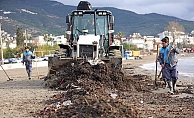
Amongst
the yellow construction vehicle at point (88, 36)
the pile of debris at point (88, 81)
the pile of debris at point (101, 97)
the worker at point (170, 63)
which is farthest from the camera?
the yellow construction vehicle at point (88, 36)

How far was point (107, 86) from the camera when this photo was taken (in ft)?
33.9

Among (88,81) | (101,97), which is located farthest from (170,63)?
(101,97)

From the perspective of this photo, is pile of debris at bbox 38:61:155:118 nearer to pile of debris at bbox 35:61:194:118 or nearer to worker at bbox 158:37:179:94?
pile of debris at bbox 35:61:194:118

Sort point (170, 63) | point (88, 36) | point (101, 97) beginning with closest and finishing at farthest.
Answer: point (101, 97), point (170, 63), point (88, 36)

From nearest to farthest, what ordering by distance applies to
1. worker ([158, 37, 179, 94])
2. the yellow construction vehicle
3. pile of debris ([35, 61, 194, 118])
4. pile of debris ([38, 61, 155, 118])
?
pile of debris ([35, 61, 194, 118])
pile of debris ([38, 61, 155, 118])
worker ([158, 37, 179, 94])
the yellow construction vehicle

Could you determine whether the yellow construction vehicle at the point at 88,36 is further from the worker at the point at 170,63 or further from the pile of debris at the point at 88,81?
the worker at the point at 170,63

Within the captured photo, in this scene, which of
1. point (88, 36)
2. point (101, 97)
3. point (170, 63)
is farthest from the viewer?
point (88, 36)

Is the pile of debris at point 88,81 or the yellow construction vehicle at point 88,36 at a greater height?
the yellow construction vehicle at point 88,36

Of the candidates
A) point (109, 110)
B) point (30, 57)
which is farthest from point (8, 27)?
point (109, 110)

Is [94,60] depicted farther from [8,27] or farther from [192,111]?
[8,27]

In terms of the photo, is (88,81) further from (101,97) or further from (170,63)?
A: (101,97)

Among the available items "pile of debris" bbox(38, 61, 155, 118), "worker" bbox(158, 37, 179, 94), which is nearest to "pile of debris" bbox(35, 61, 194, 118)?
"pile of debris" bbox(38, 61, 155, 118)

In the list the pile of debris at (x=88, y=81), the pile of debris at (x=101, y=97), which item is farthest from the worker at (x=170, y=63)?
the pile of debris at (x=88, y=81)

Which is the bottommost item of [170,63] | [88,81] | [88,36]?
[88,81]
